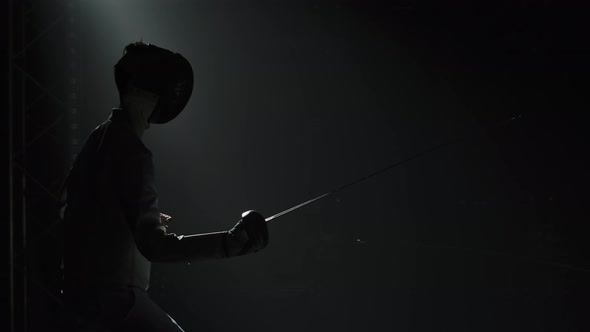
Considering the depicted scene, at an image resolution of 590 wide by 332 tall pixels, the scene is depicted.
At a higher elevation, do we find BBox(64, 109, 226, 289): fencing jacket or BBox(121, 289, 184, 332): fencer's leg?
BBox(64, 109, 226, 289): fencing jacket

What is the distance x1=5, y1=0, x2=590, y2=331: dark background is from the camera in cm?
952

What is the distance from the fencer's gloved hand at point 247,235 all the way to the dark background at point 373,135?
6.80 m

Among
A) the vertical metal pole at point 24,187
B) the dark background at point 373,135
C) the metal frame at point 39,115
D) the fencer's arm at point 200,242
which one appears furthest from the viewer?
the dark background at point 373,135

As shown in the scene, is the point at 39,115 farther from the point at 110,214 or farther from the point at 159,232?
the point at 159,232

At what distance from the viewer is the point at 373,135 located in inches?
473

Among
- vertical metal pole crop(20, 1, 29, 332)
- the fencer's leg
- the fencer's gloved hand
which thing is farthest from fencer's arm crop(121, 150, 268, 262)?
vertical metal pole crop(20, 1, 29, 332)

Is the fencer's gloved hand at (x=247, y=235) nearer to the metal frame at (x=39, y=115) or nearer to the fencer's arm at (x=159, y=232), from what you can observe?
the fencer's arm at (x=159, y=232)

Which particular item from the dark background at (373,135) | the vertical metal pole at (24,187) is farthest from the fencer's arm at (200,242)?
the dark background at (373,135)

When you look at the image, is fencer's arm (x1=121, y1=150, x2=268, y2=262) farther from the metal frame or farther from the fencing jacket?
the metal frame

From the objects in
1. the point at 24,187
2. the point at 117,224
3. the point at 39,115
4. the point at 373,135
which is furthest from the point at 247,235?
the point at 373,135

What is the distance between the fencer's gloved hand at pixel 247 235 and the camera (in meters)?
1.20

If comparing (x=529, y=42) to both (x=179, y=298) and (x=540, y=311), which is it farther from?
(x=179, y=298)

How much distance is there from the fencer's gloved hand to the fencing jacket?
2 cm

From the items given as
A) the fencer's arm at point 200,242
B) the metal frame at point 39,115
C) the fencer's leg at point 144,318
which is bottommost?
the fencer's leg at point 144,318
